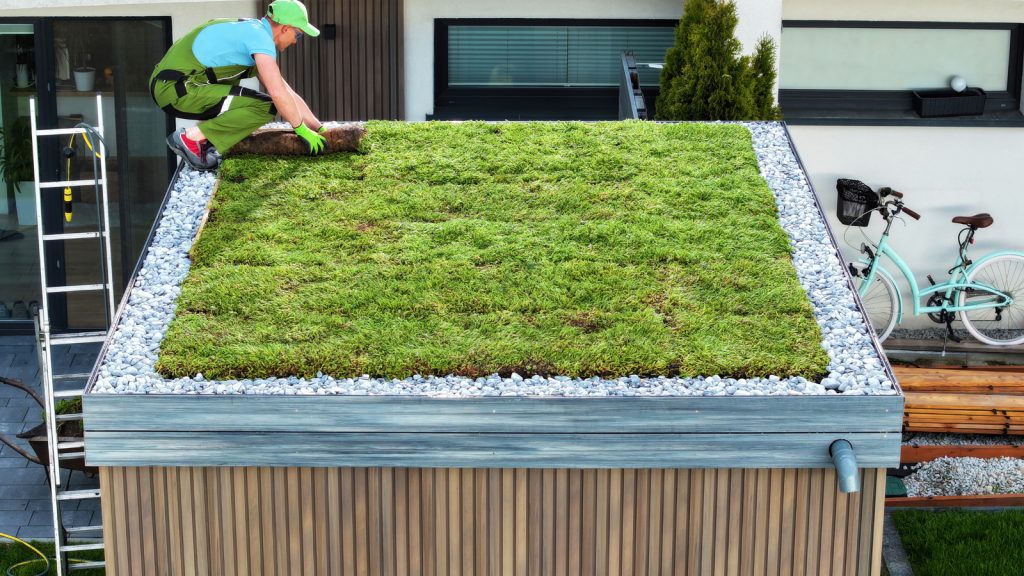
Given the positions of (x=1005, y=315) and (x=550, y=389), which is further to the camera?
(x=1005, y=315)

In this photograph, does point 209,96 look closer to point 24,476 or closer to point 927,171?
point 24,476

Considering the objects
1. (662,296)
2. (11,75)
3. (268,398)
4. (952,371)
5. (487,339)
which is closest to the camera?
(268,398)

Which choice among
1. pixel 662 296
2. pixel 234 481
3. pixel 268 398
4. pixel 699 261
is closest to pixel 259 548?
pixel 234 481

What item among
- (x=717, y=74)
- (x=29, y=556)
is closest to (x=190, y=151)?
(x=29, y=556)

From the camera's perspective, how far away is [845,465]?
5.04m

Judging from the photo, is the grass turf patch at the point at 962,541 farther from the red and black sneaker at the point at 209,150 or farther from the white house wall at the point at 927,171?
the red and black sneaker at the point at 209,150

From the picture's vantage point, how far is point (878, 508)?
5.39 m

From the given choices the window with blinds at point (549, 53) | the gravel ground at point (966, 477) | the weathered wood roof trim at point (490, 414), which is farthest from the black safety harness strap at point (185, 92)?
the gravel ground at point (966, 477)

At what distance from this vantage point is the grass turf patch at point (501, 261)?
5.59 m

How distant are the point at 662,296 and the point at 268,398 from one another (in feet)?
8.00

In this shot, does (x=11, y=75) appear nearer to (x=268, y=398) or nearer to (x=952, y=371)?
(x=268, y=398)

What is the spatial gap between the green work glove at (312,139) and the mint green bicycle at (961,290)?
4913 mm

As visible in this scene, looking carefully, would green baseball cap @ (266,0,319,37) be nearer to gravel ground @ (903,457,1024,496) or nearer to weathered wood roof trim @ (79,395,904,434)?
weathered wood roof trim @ (79,395,904,434)

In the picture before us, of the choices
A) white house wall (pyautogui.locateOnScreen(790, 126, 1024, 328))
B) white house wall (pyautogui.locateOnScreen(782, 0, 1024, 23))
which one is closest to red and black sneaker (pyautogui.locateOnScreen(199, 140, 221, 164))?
white house wall (pyautogui.locateOnScreen(790, 126, 1024, 328))
